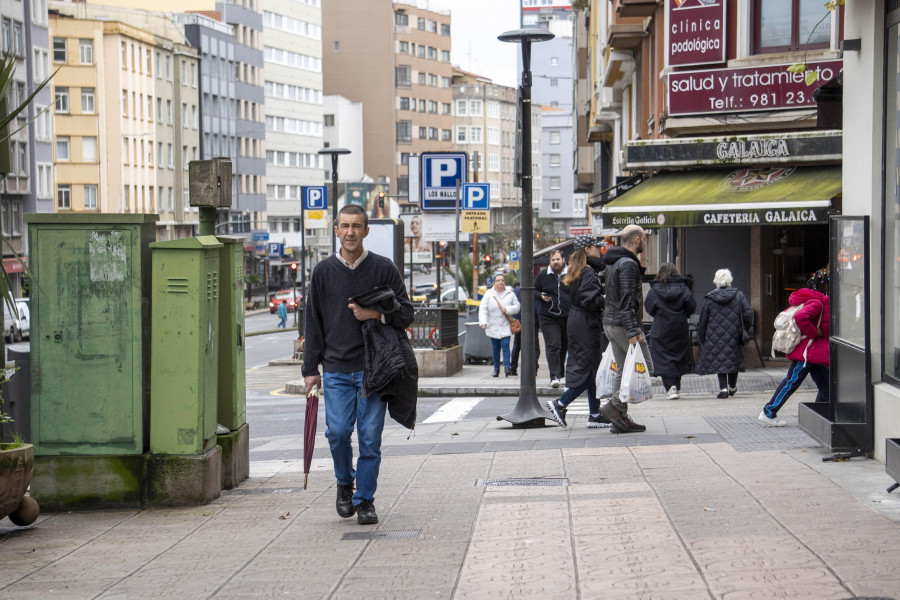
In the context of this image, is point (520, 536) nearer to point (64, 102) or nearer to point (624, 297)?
point (624, 297)

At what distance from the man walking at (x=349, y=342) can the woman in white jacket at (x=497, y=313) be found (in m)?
14.4

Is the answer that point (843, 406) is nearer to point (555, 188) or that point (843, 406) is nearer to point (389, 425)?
point (389, 425)

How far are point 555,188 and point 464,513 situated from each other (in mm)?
153871

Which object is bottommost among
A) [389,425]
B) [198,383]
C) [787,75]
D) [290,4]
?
[389,425]

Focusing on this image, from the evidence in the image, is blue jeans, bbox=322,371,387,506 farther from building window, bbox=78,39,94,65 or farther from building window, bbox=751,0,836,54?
building window, bbox=78,39,94,65

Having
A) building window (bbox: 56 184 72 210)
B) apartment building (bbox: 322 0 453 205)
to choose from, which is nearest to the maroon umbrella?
building window (bbox: 56 184 72 210)

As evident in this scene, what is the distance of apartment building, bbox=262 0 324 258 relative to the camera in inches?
4788

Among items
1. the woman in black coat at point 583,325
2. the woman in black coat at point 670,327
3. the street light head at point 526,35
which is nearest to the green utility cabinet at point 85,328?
the woman in black coat at point 583,325

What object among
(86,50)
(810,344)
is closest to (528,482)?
(810,344)

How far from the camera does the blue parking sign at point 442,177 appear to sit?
21.9m

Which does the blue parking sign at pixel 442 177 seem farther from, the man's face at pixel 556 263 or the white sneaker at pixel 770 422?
the white sneaker at pixel 770 422

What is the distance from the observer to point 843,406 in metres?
9.91

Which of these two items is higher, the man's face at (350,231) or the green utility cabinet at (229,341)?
the man's face at (350,231)

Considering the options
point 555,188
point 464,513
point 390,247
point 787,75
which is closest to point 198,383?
point 464,513
